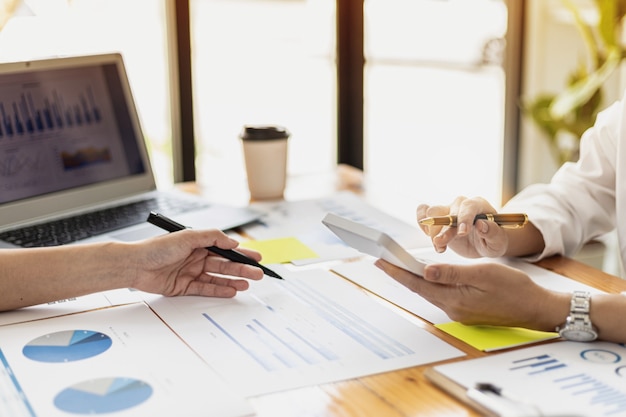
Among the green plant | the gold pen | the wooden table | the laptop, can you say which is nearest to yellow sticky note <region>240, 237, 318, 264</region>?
the laptop

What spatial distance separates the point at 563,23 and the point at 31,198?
7.72 feet

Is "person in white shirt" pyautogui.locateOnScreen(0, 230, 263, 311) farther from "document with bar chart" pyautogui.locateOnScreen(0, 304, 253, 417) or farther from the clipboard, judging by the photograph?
the clipboard

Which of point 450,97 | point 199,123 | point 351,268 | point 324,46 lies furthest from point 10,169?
point 450,97

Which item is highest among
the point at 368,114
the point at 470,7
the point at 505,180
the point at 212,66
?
the point at 470,7

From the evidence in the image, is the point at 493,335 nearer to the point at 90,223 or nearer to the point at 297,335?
the point at 297,335

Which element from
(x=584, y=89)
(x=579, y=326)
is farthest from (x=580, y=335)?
(x=584, y=89)

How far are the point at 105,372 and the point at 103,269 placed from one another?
0.83 feet

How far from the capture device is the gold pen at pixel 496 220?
1255 mm

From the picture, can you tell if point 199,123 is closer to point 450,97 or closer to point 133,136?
point 450,97

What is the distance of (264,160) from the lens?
5.90ft

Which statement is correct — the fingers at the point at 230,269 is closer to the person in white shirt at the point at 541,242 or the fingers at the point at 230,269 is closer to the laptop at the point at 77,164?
the person in white shirt at the point at 541,242

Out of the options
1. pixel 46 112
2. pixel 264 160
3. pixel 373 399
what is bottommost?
pixel 373 399

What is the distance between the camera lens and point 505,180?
353 cm

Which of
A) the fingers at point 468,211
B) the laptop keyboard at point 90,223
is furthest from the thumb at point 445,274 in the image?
the laptop keyboard at point 90,223
